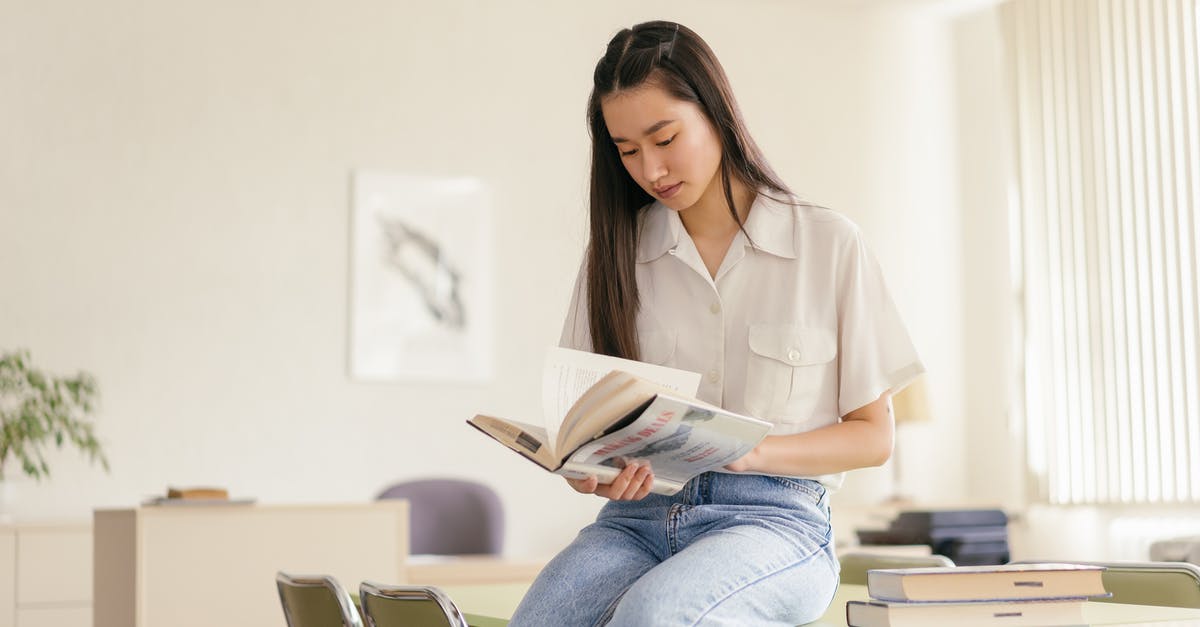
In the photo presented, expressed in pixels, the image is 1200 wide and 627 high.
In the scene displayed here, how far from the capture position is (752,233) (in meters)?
1.99

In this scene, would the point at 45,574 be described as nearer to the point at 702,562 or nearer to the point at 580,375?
the point at 580,375

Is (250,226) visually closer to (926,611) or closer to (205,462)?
(205,462)

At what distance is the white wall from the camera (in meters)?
5.30

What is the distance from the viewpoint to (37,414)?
5.05 m

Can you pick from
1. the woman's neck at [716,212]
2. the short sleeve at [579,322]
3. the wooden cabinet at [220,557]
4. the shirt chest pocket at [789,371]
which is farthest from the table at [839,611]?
the wooden cabinet at [220,557]

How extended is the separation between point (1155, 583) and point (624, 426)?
1157 millimetres

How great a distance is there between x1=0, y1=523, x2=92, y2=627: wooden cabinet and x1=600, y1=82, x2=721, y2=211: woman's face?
11.1 feet

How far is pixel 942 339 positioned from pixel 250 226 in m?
3.57

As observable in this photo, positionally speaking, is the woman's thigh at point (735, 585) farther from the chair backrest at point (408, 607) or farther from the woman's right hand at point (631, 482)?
the chair backrest at point (408, 607)

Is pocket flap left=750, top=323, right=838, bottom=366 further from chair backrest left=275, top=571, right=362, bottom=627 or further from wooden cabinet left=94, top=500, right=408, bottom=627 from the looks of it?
wooden cabinet left=94, top=500, right=408, bottom=627

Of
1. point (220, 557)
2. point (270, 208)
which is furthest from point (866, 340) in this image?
point (270, 208)

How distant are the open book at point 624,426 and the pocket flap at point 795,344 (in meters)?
0.19

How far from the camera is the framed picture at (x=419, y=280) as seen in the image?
5.75 metres

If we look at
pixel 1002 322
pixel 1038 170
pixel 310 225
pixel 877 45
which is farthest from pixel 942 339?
pixel 310 225
